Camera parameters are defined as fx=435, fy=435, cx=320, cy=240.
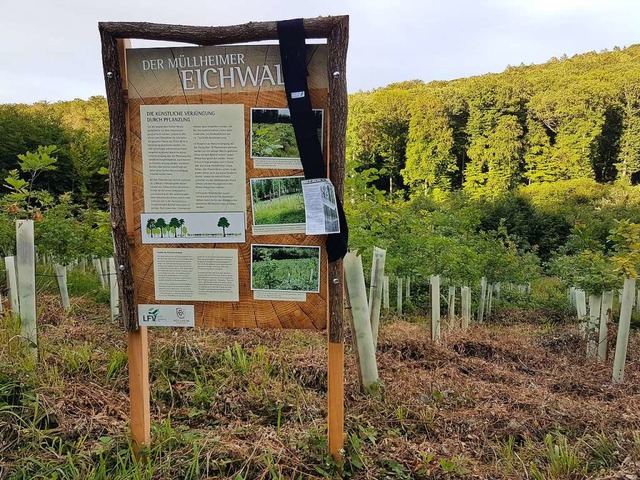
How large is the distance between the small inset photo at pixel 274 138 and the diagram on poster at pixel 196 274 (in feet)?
1.79

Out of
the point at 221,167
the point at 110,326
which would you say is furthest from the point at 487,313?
the point at 221,167

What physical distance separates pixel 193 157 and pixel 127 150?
0.37 meters

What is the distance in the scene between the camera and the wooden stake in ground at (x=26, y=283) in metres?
3.50

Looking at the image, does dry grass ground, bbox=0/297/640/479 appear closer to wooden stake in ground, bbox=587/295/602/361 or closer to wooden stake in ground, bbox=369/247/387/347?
wooden stake in ground, bbox=369/247/387/347

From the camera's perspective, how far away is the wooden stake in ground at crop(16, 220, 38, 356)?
350 centimetres

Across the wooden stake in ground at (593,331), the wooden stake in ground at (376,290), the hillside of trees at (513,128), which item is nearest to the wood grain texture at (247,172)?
the wooden stake in ground at (376,290)

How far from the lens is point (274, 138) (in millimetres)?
2324

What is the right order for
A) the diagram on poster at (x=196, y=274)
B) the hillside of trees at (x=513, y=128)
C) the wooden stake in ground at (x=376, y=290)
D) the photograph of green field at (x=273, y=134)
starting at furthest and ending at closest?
the hillside of trees at (x=513, y=128) < the wooden stake in ground at (x=376, y=290) < the diagram on poster at (x=196, y=274) < the photograph of green field at (x=273, y=134)

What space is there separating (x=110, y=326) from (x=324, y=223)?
137 inches

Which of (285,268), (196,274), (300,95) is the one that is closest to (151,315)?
(196,274)

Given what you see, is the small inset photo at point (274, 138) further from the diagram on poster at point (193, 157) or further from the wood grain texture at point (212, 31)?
the wood grain texture at point (212, 31)

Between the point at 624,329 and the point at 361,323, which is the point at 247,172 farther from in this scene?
the point at 624,329

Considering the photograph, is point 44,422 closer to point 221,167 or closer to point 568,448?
point 221,167

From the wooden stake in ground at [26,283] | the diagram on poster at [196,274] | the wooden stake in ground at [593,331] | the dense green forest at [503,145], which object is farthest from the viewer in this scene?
the dense green forest at [503,145]
